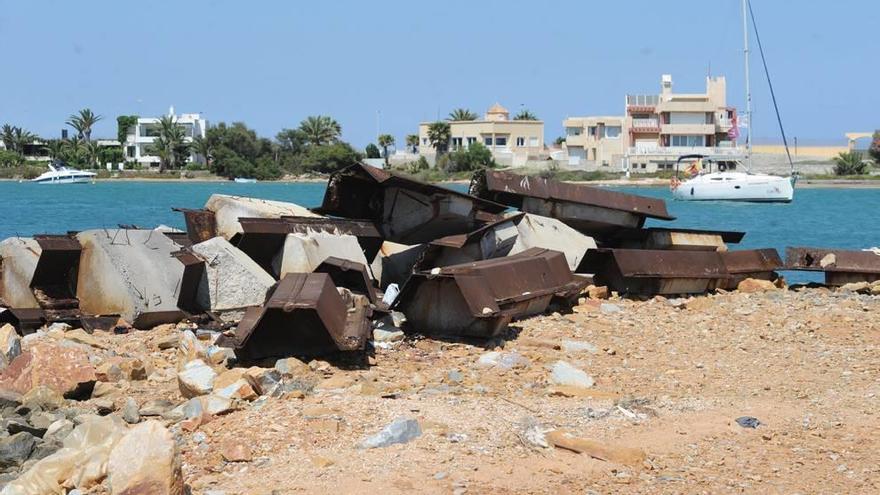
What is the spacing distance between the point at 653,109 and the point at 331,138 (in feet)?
139

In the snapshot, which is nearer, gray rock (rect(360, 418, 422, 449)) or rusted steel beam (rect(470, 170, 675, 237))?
gray rock (rect(360, 418, 422, 449))

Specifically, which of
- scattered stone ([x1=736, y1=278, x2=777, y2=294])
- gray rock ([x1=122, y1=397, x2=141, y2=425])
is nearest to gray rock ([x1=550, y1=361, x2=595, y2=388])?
gray rock ([x1=122, y1=397, x2=141, y2=425])

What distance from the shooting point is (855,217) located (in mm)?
56250

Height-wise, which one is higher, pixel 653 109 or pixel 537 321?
pixel 653 109

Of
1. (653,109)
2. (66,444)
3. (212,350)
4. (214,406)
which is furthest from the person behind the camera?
(653,109)

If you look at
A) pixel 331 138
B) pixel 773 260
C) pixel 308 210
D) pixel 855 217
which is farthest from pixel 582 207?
pixel 331 138

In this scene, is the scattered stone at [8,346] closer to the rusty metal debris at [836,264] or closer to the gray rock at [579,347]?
the gray rock at [579,347]

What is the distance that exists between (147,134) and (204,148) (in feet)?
33.7

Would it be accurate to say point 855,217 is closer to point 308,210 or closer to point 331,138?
point 308,210

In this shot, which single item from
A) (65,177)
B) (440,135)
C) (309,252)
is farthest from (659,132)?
(309,252)

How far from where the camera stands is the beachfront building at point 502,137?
9906cm

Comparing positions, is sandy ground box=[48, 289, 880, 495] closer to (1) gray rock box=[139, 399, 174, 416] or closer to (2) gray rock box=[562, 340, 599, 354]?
(2) gray rock box=[562, 340, 599, 354]

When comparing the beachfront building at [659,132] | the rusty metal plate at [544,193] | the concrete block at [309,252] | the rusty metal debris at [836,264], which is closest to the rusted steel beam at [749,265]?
the rusty metal debris at [836,264]

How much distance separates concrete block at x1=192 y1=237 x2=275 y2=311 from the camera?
1066 centimetres
